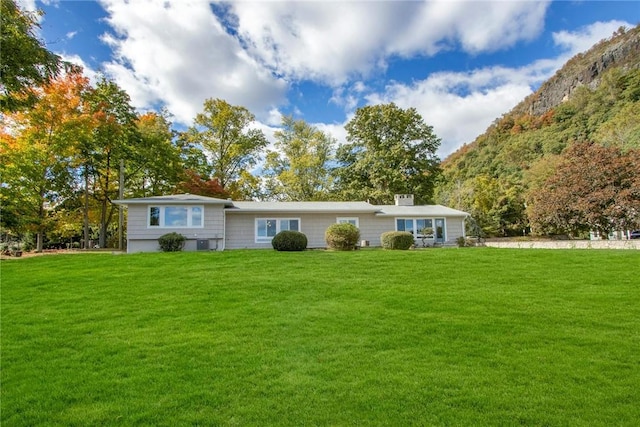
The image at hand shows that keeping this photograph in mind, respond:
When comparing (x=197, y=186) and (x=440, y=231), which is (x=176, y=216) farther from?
(x=440, y=231)

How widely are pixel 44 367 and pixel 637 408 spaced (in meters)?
6.23

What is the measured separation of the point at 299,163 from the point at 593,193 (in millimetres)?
21200

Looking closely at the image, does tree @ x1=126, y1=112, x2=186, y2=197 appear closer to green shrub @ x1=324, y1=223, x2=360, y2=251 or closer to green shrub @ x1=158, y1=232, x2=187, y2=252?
green shrub @ x1=158, y1=232, x2=187, y2=252

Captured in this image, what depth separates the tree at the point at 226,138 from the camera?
100ft

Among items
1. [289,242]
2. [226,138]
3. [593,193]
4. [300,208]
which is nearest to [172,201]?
[289,242]

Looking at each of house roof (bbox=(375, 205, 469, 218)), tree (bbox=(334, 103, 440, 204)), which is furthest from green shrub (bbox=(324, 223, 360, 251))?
tree (bbox=(334, 103, 440, 204))

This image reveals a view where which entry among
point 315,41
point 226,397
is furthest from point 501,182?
point 226,397

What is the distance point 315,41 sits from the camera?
38.7ft

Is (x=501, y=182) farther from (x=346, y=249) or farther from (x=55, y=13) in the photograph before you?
(x=55, y=13)

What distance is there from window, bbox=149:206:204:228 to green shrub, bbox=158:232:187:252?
3.37 feet

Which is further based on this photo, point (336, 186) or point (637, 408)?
point (336, 186)

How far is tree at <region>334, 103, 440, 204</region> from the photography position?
31.9 meters

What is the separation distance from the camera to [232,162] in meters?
31.4

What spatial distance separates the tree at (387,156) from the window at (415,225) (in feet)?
34.9
